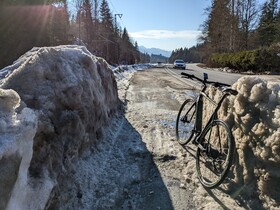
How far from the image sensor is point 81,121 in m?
4.43

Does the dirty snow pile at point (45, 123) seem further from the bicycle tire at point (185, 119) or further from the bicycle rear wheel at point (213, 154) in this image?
the bicycle rear wheel at point (213, 154)

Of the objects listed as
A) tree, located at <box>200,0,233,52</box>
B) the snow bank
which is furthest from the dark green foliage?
the snow bank

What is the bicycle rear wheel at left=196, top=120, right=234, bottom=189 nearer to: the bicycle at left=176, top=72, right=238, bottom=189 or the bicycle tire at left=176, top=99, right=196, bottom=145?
the bicycle at left=176, top=72, right=238, bottom=189

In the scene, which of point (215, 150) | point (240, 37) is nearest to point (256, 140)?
point (215, 150)

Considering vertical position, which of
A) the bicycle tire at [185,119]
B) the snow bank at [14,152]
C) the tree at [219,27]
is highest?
the tree at [219,27]

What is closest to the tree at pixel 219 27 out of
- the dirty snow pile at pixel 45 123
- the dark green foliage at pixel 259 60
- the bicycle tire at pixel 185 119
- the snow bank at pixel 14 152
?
the dark green foliage at pixel 259 60

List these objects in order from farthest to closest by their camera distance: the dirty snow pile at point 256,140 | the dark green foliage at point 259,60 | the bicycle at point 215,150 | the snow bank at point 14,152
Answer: the dark green foliage at point 259,60 < the bicycle at point 215,150 < the dirty snow pile at point 256,140 < the snow bank at point 14,152

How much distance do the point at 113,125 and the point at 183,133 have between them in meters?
1.55

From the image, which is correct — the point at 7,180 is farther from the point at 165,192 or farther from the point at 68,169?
the point at 165,192

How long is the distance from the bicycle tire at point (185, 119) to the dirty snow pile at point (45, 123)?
1555mm

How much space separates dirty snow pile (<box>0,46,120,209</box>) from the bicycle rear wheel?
1.74 metres

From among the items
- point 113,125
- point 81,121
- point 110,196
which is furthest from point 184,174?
point 113,125

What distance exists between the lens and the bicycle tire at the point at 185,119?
5.82 meters

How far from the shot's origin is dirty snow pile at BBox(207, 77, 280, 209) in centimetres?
326
